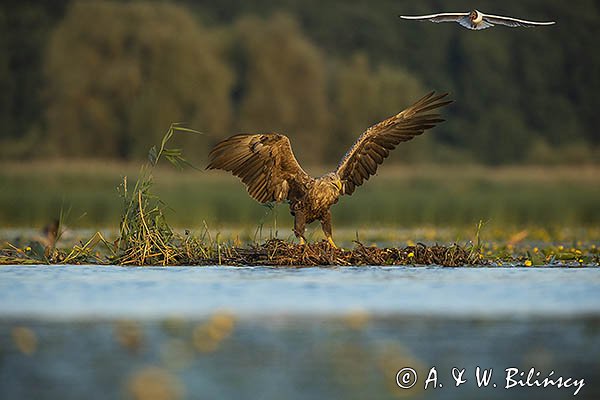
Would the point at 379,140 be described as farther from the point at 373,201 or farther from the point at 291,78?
the point at 291,78

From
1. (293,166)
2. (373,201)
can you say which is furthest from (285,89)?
(293,166)

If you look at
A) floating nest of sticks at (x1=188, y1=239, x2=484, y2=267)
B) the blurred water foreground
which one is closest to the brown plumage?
floating nest of sticks at (x1=188, y1=239, x2=484, y2=267)

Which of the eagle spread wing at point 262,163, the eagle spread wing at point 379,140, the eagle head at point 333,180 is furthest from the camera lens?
the eagle spread wing at point 379,140

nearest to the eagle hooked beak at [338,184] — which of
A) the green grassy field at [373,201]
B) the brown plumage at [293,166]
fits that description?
the brown plumage at [293,166]

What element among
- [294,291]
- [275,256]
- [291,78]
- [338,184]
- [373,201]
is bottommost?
[373,201]

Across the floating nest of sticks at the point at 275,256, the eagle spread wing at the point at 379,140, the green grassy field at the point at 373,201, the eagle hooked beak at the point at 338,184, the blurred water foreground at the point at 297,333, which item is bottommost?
the green grassy field at the point at 373,201

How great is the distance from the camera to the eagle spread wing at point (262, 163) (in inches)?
496

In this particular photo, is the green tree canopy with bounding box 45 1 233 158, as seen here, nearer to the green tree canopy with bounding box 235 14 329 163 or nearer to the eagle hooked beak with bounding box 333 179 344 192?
the green tree canopy with bounding box 235 14 329 163

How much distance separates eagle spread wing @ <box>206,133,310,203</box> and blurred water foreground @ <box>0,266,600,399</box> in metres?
1.34

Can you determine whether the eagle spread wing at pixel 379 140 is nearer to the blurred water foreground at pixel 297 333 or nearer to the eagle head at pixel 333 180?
the eagle head at pixel 333 180

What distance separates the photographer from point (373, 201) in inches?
1211

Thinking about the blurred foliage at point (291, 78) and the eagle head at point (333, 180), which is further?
the blurred foliage at point (291, 78)

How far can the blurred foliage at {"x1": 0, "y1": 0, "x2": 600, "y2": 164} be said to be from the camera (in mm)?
46438

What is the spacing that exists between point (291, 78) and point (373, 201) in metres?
19.4
